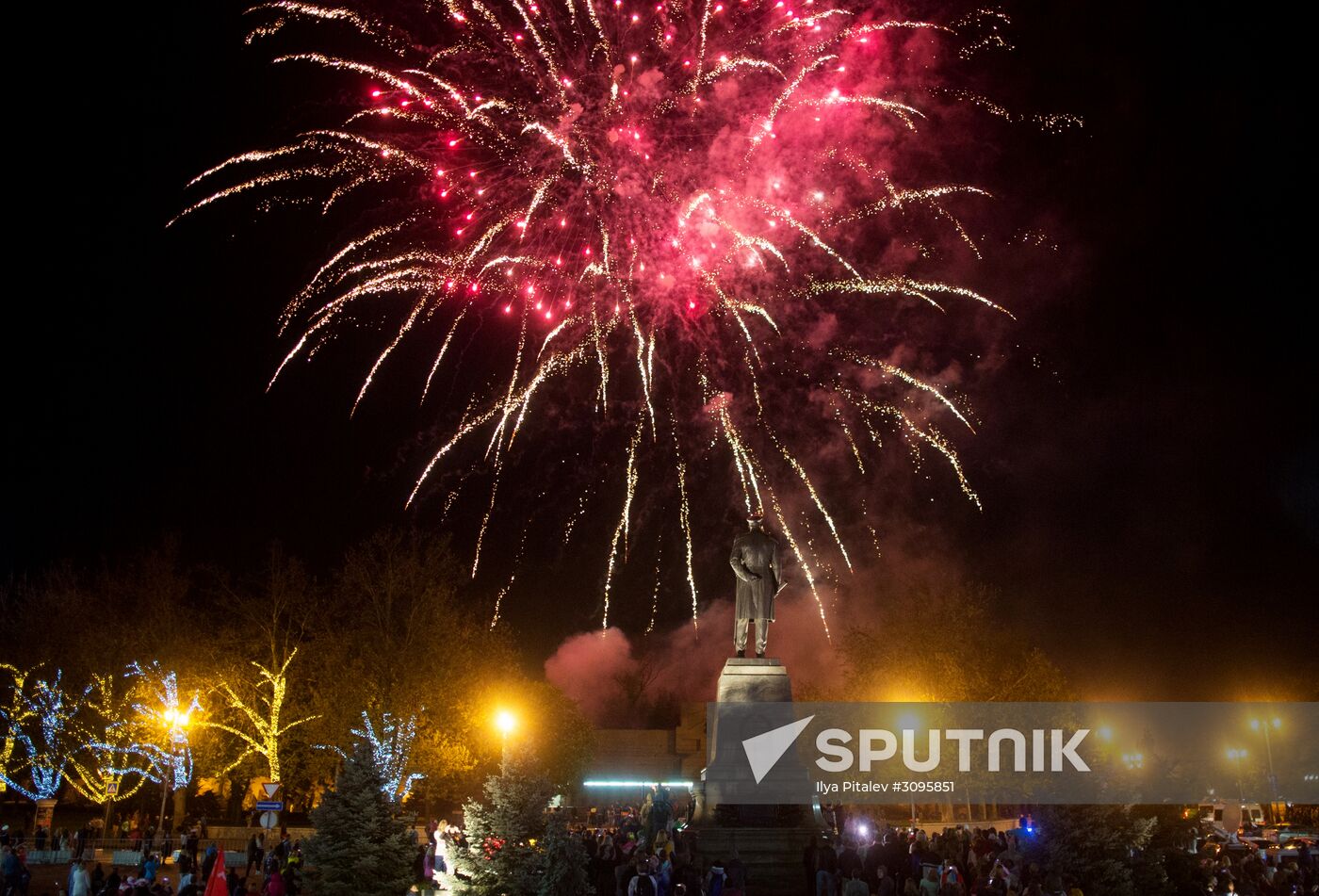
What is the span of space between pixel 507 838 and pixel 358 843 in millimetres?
2247

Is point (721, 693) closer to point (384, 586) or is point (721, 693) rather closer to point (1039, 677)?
point (384, 586)

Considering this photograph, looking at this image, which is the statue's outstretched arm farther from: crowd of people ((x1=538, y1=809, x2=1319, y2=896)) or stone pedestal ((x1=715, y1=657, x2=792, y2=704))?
crowd of people ((x1=538, y1=809, x2=1319, y2=896))

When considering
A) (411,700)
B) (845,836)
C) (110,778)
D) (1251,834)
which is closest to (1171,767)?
(845,836)

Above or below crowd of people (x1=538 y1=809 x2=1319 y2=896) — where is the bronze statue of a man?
above

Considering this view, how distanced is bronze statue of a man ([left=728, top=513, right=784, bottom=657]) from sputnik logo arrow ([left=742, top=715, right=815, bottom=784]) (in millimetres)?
1818

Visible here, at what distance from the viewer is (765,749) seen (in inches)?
→ 754

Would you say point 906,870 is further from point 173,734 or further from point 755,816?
point 173,734

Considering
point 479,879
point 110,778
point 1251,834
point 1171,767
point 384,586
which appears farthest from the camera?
point 384,586

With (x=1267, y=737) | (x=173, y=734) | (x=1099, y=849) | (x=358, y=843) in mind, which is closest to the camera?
(x=1099, y=849)

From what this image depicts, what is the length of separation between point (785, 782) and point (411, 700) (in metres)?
17.5

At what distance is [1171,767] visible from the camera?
70.8 feet

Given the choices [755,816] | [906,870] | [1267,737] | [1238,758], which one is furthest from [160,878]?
[1238,758]

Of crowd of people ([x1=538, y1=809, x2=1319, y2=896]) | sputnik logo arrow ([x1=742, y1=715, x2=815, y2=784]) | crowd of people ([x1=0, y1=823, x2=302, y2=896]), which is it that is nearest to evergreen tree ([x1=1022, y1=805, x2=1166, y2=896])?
crowd of people ([x1=538, y1=809, x2=1319, y2=896])

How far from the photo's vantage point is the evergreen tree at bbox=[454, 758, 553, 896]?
14.1 m
